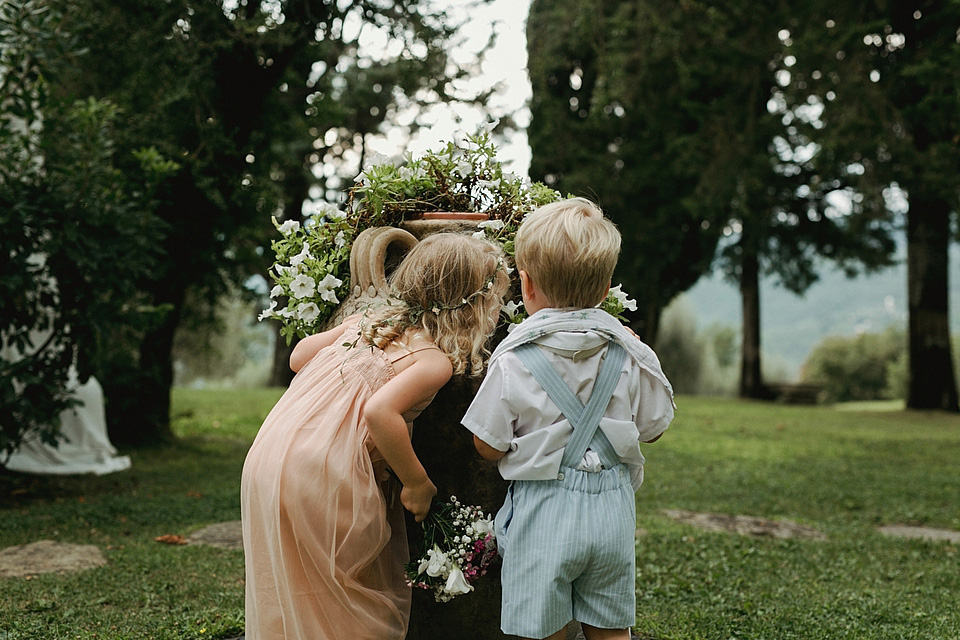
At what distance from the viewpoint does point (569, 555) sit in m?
2.48

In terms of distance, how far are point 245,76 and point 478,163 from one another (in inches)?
255

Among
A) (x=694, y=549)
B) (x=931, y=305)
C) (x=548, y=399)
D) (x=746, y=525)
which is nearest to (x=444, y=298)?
(x=548, y=399)

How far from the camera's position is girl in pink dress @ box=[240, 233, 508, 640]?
272 centimetres

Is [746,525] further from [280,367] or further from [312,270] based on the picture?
[280,367]

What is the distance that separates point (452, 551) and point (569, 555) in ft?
1.63

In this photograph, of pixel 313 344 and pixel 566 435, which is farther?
pixel 313 344

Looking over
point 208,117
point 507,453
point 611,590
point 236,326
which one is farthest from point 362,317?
point 236,326

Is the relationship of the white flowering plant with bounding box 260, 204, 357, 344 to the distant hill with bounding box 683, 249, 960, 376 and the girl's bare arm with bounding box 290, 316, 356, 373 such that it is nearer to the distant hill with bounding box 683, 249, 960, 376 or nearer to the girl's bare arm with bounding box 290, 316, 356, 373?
the girl's bare arm with bounding box 290, 316, 356, 373

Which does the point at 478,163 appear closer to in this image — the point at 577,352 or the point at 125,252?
the point at 577,352

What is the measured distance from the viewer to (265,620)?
9.18 feet

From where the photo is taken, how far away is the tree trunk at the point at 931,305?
15.7m

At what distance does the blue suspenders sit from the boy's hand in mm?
503

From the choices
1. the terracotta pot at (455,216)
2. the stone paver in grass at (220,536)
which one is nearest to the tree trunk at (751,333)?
the stone paver in grass at (220,536)

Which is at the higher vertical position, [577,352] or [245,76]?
[245,76]
